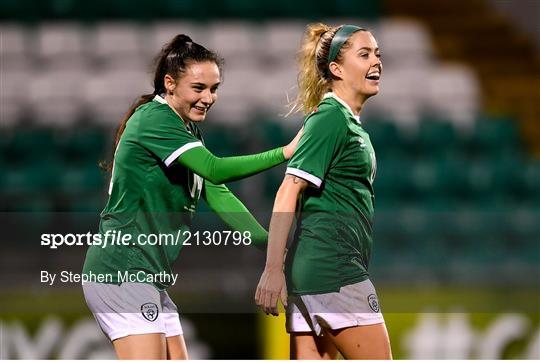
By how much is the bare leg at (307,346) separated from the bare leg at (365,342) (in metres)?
0.10

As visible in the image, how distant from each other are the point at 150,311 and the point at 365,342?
0.59m

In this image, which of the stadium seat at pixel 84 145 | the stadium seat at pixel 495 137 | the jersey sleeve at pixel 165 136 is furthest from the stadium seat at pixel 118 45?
the jersey sleeve at pixel 165 136

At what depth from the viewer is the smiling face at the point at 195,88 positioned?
3.11 m

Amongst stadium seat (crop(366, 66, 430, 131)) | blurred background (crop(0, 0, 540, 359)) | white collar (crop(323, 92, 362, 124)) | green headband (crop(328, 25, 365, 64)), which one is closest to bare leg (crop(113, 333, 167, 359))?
blurred background (crop(0, 0, 540, 359))

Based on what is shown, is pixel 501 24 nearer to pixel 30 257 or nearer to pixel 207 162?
pixel 30 257

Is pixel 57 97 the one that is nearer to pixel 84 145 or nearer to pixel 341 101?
pixel 84 145

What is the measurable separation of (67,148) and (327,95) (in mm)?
4120

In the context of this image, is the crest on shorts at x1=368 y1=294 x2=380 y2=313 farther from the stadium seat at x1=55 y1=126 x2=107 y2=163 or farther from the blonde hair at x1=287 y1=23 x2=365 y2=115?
the stadium seat at x1=55 y1=126 x2=107 y2=163

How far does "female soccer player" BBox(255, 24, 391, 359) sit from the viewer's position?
307 centimetres

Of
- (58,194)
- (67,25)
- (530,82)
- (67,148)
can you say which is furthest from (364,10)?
(58,194)

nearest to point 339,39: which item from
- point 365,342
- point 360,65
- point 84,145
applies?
point 360,65

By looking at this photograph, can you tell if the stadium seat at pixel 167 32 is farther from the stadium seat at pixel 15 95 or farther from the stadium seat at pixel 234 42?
the stadium seat at pixel 15 95

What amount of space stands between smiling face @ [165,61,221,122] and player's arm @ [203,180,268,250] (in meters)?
0.24

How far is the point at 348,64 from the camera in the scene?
3082 mm
